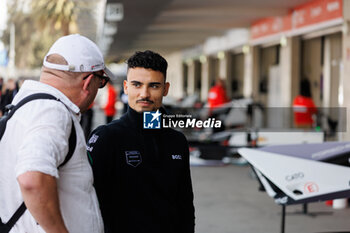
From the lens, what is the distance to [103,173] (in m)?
2.48

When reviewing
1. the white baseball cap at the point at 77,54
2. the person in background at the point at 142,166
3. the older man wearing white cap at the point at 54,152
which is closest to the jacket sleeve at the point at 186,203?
the person in background at the point at 142,166

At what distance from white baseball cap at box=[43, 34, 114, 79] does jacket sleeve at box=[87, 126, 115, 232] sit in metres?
0.49

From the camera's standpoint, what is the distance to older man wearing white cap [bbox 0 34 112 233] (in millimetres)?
1828

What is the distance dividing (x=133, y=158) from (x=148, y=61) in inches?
17.9

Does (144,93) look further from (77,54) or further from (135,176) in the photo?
(77,54)

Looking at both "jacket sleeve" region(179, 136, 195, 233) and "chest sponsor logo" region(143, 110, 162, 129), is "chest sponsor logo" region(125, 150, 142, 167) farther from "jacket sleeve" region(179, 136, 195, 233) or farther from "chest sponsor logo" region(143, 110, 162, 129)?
"jacket sleeve" region(179, 136, 195, 233)

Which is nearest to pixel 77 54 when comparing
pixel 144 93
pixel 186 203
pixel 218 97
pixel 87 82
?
pixel 87 82

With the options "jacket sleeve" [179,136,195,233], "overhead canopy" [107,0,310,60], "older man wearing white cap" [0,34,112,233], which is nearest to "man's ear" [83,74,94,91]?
"older man wearing white cap" [0,34,112,233]

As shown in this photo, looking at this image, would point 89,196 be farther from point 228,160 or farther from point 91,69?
point 228,160

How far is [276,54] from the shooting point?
21.4 metres

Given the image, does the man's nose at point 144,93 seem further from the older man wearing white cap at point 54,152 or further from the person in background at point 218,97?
the person in background at point 218,97

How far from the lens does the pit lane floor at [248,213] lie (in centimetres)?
656

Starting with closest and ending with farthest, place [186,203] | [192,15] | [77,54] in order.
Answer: [77,54] < [186,203] < [192,15]

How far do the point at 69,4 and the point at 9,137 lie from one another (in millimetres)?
18386
